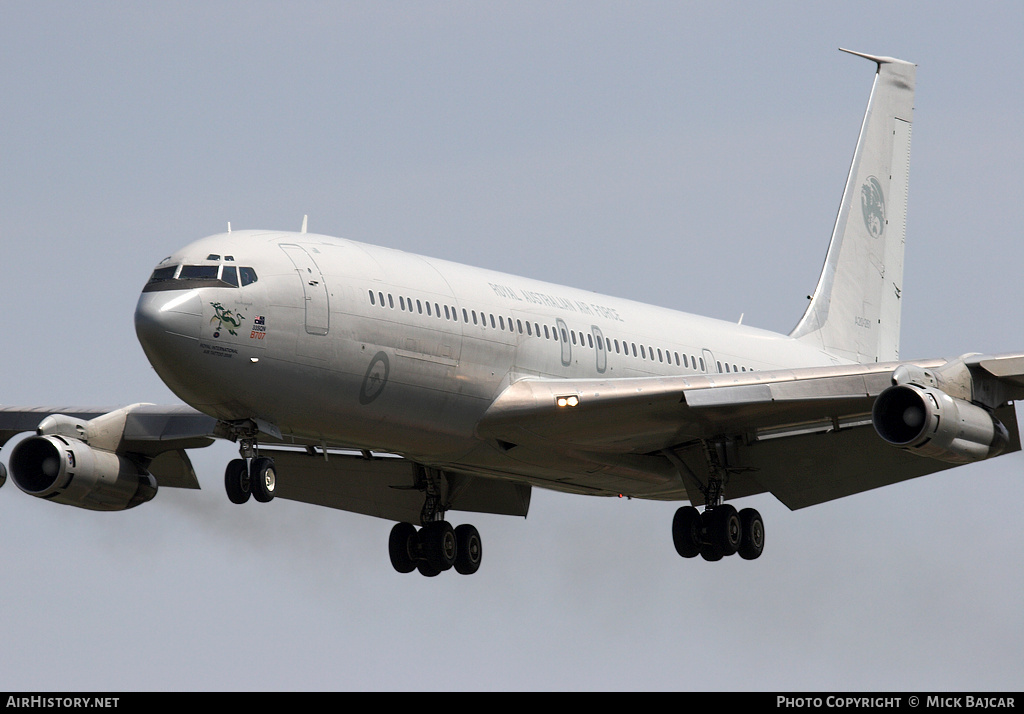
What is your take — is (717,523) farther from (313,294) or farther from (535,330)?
(313,294)

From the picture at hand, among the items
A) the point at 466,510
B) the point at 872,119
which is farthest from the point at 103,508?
the point at 872,119

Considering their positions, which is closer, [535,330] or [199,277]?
[199,277]

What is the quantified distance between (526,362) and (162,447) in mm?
9571

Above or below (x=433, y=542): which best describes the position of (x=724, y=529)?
above

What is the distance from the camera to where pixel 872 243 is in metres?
50.2

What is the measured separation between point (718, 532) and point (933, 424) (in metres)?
7.41

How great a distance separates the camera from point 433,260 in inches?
1307

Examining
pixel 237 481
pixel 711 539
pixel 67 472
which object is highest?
pixel 711 539

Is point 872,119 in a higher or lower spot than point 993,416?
higher

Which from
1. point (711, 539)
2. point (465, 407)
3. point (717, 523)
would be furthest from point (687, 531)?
point (465, 407)

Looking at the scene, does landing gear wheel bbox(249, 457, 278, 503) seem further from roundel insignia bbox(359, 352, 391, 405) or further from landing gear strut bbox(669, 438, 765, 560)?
landing gear strut bbox(669, 438, 765, 560)

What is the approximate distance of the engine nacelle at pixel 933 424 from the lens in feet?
98.7
